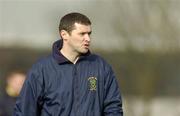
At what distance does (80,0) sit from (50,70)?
1070 cm

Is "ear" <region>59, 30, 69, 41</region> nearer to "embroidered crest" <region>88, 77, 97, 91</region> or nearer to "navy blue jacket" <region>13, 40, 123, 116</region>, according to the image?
"navy blue jacket" <region>13, 40, 123, 116</region>

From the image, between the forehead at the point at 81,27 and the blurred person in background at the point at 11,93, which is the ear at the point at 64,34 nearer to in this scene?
the forehead at the point at 81,27

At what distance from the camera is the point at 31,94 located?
5.77m

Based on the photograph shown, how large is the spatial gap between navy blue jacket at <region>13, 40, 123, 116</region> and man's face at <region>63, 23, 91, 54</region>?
0.07 meters

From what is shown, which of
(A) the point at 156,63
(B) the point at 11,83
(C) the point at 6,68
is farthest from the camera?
(A) the point at 156,63

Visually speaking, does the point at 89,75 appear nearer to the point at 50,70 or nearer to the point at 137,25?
the point at 50,70

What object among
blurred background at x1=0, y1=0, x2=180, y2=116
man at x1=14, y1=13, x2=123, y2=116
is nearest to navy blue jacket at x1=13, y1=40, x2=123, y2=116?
man at x1=14, y1=13, x2=123, y2=116

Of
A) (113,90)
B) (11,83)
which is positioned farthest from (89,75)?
(11,83)

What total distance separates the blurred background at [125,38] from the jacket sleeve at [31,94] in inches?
404

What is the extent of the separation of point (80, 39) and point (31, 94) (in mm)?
569

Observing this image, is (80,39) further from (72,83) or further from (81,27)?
(72,83)

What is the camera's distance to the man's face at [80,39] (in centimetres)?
578

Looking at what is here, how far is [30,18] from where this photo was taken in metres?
16.9

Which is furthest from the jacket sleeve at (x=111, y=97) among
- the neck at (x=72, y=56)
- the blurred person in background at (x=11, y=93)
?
the blurred person in background at (x=11, y=93)
